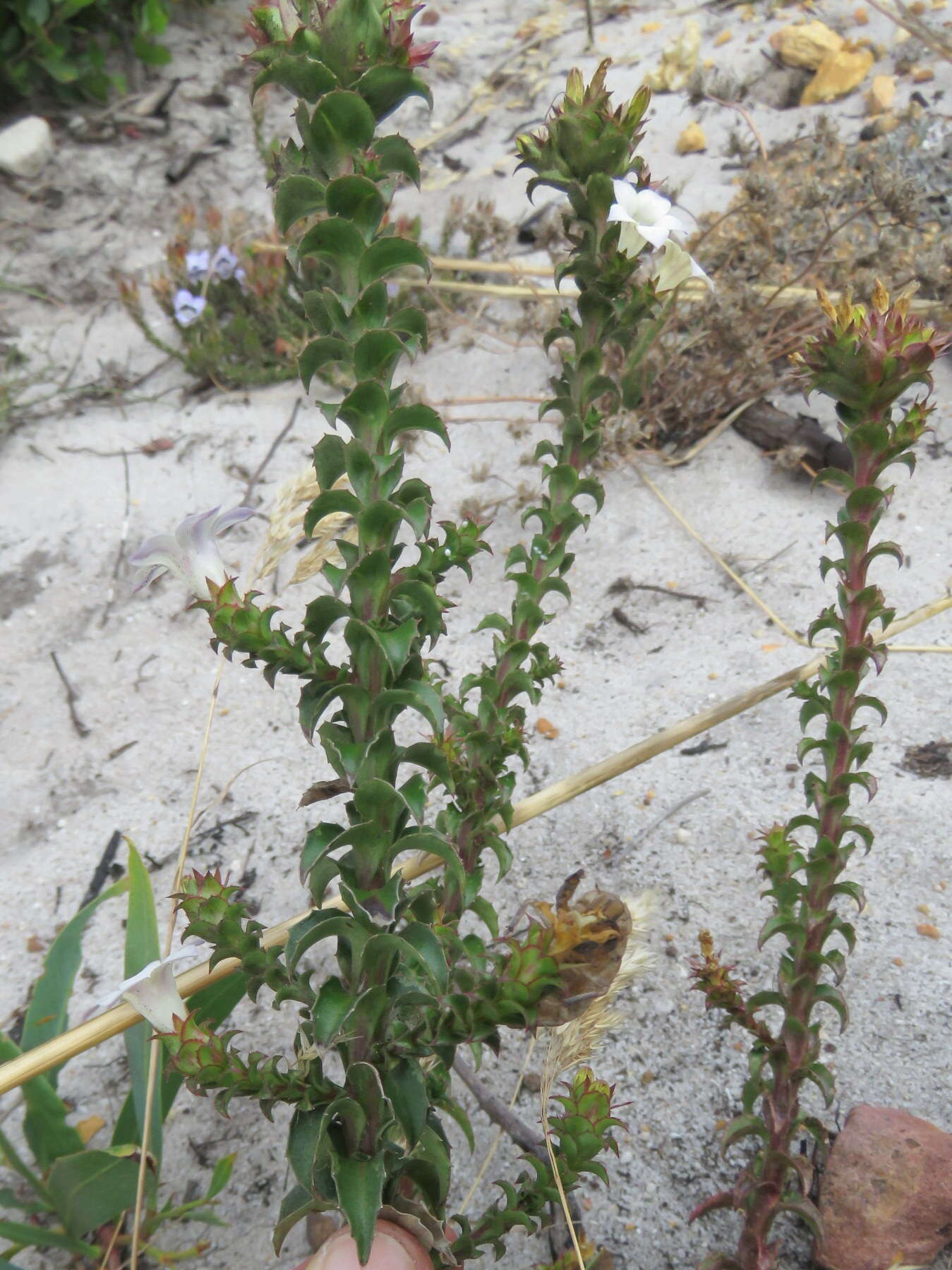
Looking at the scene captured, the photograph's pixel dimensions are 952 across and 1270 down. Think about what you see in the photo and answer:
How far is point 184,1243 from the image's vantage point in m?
1.55

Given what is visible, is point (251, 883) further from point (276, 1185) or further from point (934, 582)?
point (934, 582)

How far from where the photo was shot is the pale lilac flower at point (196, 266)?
3.77 meters

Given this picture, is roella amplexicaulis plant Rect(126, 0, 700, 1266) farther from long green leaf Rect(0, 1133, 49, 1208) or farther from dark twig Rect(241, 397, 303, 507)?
dark twig Rect(241, 397, 303, 507)

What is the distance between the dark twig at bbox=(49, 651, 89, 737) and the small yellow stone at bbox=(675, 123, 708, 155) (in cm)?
318

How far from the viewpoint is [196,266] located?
378cm

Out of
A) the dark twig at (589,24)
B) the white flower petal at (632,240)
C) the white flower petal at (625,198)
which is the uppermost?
the white flower petal at (625,198)

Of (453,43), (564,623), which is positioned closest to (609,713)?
(564,623)

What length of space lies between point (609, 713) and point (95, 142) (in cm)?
402

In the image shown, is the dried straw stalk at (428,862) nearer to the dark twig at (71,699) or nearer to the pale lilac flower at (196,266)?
the dark twig at (71,699)

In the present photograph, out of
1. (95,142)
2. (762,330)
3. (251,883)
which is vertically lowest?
(251,883)

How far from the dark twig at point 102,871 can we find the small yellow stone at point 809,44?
13.3 feet

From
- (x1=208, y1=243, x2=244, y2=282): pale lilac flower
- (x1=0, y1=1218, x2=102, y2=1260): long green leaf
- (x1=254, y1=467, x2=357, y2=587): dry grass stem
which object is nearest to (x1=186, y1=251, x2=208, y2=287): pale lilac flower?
(x1=208, y1=243, x2=244, y2=282): pale lilac flower

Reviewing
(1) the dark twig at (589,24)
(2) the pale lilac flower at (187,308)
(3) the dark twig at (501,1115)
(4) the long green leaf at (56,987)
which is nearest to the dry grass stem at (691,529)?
(3) the dark twig at (501,1115)

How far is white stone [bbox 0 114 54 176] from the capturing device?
4352mm
